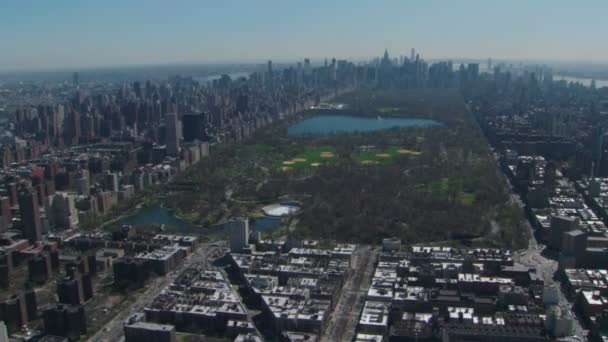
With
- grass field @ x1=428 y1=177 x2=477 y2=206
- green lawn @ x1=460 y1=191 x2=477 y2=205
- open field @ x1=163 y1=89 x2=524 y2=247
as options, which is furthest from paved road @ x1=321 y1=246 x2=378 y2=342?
grass field @ x1=428 y1=177 x2=477 y2=206

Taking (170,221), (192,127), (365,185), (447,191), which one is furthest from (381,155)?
(170,221)

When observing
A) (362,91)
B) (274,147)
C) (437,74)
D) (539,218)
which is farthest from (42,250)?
(437,74)

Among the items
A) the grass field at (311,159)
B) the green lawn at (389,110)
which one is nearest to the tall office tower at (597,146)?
the grass field at (311,159)

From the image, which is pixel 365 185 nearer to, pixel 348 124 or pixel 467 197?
pixel 467 197

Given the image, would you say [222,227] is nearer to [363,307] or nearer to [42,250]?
[42,250]

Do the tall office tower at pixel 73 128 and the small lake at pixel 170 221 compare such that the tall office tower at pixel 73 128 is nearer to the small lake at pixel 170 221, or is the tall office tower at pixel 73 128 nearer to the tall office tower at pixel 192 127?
the tall office tower at pixel 192 127

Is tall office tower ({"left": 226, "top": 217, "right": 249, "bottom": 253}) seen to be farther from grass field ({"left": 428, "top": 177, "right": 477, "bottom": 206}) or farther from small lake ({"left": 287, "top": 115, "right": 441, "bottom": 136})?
small lake ({"left": 287, "top": 115, "right": 441, "bottom": 136})
